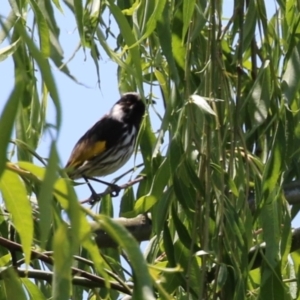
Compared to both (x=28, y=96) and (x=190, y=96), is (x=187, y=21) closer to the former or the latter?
(x=190, y=96)

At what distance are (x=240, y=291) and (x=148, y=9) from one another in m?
0.38

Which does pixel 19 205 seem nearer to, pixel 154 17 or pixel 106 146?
pixel 154 17

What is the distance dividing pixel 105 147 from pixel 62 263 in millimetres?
2733

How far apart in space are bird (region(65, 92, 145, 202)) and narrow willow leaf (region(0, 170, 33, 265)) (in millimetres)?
2380

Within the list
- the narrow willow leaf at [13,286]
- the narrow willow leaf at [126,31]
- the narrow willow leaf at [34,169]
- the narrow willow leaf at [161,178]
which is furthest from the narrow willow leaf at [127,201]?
the narrow willow leaf at [34,169]

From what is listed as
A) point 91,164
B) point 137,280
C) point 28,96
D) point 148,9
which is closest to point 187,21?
point 148,9

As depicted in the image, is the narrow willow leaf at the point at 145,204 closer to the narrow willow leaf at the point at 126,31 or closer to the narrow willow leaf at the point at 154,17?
the narrow willow leaf at the point at 154,17

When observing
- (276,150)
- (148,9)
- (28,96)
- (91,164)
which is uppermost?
(148,9)

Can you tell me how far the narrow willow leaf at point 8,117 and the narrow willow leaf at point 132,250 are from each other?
11 centimetres

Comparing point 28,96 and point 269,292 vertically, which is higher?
point 28,96

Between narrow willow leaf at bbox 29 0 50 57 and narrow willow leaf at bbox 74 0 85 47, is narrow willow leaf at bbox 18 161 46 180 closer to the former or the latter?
narrow willow leaf at bbox 29 0 50 57

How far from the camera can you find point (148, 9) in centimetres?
121

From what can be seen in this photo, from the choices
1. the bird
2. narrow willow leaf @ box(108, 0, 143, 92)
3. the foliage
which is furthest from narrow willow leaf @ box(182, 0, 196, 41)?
the bird

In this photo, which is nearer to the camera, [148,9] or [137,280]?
[137,280]
